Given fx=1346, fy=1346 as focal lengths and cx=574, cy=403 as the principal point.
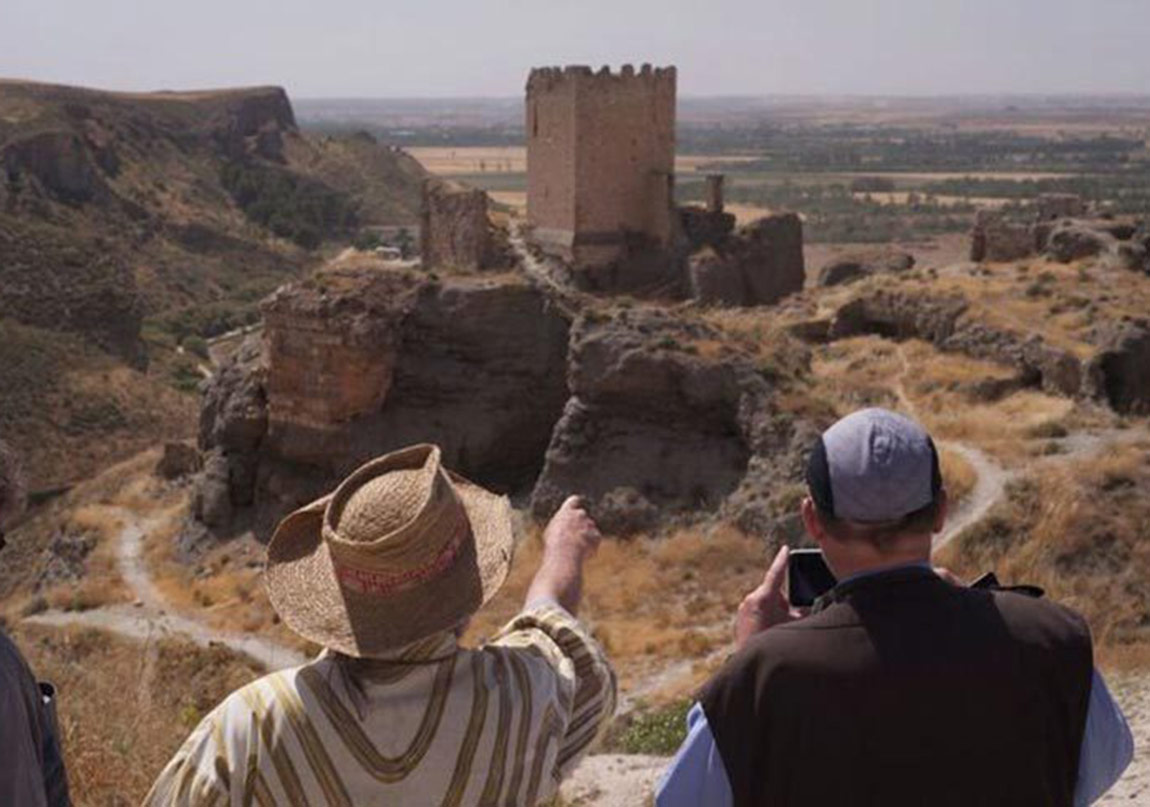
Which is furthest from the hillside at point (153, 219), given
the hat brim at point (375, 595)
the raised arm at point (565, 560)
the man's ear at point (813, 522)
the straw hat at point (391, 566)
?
the man's ear at point (813, 522)

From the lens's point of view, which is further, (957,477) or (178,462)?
(178,462)

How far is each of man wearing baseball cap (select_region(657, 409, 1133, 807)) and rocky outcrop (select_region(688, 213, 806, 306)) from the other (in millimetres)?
26469

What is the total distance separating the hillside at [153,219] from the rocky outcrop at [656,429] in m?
20.1

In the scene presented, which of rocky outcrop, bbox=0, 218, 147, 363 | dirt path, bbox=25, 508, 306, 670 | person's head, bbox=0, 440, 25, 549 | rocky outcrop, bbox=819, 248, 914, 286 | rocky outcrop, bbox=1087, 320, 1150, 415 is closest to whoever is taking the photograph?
person's head, bbox=0, 440, 25, 549

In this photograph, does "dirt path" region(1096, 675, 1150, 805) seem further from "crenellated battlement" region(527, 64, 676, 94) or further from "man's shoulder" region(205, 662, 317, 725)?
"crenellated battlement" region(527, 64, 676, 94)

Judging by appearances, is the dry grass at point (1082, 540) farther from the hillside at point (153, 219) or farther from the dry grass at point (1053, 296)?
the hillside at point (153, 219)

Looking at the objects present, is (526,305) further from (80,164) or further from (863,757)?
(80,164)

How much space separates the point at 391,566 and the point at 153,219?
7468cm

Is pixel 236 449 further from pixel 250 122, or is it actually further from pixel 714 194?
pixel 250 122

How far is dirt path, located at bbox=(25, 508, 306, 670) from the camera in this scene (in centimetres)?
1628

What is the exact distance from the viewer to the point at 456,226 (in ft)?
88.7

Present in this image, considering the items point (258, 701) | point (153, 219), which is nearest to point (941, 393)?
point (258, 701)

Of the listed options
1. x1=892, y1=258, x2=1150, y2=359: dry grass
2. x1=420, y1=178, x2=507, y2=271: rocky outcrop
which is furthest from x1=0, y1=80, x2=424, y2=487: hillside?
x1=892, y1=258, x2=1150, y2=359: dry grass

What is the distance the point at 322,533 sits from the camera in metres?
3.02
